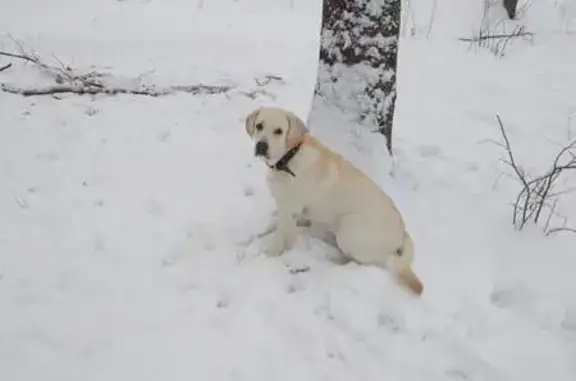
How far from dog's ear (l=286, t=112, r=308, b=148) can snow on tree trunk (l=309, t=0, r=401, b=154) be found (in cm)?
87

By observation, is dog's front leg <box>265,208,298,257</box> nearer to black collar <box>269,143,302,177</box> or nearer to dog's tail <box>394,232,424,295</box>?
black collar <box>269,143,302,177</box>

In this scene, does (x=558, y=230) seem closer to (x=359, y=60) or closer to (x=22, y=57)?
(x=359, y=60)

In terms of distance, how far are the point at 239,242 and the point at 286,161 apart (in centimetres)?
57

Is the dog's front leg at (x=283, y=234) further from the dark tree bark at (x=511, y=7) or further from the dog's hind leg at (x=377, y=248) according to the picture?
the dark tree bark at (x=511, y=7)

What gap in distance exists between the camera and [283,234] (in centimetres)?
318

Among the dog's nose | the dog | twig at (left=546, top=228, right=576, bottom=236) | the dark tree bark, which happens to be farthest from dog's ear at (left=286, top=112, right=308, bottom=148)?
the dark tree bark

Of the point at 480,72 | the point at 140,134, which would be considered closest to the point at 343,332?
the point at 140,134

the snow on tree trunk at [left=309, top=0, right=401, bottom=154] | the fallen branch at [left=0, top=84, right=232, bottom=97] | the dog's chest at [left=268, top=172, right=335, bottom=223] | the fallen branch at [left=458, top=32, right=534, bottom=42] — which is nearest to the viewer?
the dog's chest at [left=268, top=172, right=335, bottom=223]

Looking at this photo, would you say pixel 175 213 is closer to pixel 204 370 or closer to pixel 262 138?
pixel 262 138

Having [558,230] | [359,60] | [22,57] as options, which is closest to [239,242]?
[359,60]

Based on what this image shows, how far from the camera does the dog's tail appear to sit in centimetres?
291

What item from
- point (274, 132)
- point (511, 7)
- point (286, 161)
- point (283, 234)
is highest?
point (511, 7)

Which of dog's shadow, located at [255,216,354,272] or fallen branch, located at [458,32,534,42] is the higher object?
fallen branch, located at [458,32,534,42]

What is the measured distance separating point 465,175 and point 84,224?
93.4 inches
